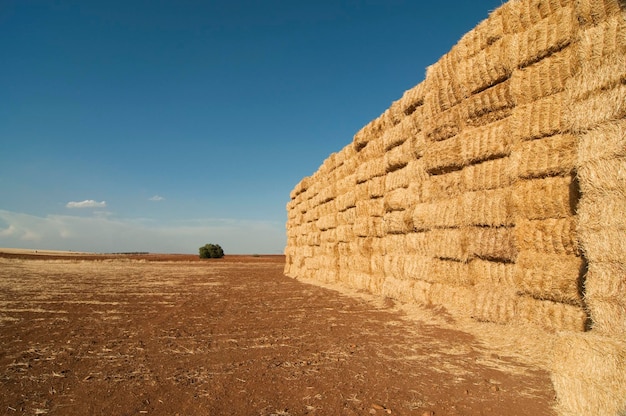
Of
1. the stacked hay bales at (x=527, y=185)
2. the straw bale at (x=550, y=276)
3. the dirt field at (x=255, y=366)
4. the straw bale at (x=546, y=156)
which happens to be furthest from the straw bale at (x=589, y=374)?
the straw bale at (x=546, y=156)

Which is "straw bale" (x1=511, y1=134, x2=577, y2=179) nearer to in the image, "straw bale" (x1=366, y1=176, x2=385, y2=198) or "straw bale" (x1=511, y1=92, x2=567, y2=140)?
"straw bale" (x1=511, y1=92, x2=567, y2=140)

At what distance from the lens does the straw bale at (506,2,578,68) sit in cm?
610

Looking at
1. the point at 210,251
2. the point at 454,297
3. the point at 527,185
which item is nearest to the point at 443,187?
the point at 454,297

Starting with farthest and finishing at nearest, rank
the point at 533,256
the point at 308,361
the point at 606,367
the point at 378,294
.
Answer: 1. the point at 378,294
2. the point at 533,256
3. the point at 308,361
4. the point at 606,367

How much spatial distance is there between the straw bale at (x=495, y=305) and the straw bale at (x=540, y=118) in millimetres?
2655

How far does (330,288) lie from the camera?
15.1 m

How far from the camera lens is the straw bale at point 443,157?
866 centimetres

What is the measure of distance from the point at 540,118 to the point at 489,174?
57.0 inches

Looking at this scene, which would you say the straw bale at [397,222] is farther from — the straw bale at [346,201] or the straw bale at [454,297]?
the straw bale at [346,201]

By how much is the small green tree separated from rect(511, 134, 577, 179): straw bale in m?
52.9

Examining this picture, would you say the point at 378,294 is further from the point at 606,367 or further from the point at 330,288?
the point at 606,367

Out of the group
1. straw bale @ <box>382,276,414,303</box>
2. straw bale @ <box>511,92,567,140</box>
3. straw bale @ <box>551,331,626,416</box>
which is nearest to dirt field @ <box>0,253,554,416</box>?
straw bale @ <box>551,331,626,416</box>

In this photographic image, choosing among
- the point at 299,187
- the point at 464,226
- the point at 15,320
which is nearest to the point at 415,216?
the point at 464,226

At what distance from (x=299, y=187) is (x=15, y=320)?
51.2 feet
